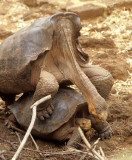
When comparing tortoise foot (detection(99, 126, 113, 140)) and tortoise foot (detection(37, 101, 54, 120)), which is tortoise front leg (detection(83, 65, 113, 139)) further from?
tortoise foot (detection(37, 101, 54, 120))

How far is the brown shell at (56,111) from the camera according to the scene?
3260 millimetres

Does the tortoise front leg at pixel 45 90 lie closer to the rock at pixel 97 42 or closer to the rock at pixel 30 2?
the rock at pixel 97 42

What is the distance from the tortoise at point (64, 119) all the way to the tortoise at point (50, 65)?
0.33ft

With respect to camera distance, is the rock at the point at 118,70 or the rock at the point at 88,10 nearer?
the rock at the point at 118,70

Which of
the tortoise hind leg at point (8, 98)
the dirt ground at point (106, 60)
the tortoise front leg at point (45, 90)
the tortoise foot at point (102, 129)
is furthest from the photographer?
the tortoise hind leg at point (8, 98)

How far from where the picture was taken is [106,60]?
5270 mm

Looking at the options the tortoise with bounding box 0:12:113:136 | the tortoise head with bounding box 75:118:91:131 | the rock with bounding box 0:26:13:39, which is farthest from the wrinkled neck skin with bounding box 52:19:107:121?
the rock with bounding box 0:26:13:39

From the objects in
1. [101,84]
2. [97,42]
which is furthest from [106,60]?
[101,84]

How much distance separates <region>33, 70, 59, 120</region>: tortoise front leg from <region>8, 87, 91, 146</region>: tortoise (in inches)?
4.3

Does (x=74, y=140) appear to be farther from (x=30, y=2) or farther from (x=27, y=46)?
(x=30, y=2)

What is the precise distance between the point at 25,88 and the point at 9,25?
3593 mm

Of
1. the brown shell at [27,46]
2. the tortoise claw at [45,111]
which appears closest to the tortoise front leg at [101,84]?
the tortoise claw at [45,111]

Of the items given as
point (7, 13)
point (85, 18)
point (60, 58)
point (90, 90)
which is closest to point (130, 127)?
point (90, 90)

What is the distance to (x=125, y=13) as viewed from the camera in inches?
275
